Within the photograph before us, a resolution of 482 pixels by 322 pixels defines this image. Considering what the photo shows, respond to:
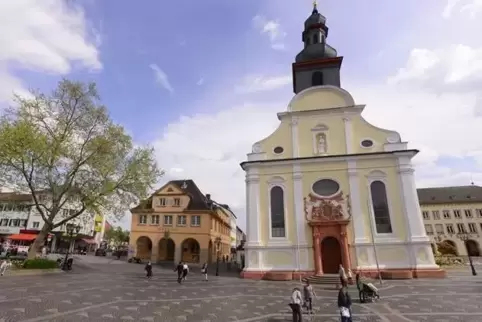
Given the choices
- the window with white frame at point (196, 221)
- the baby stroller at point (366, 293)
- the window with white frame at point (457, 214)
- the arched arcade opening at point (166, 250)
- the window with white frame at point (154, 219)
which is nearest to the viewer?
the baby stroller at point (366, 293)

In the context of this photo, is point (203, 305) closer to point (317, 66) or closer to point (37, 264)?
point (37, 264)

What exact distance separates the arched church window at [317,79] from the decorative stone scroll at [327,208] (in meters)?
11.9

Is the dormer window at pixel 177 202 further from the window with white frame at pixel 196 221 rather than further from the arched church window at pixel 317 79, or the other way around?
the arched church window at pixel 317 79

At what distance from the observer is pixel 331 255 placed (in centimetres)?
2452

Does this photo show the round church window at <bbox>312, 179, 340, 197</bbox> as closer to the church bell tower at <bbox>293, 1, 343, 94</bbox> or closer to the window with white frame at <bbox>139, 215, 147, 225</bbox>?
the church bell tower at <bbox>293, 1, 343, 94</bbox>

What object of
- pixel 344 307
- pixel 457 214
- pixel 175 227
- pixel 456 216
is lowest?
pixel 344 307

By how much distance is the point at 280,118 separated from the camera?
29.3 meters

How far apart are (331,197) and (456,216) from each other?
5269 cm

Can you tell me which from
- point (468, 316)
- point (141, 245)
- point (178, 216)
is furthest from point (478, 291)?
point (141, 245)

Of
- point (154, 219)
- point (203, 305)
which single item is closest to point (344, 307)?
point (203, 305)

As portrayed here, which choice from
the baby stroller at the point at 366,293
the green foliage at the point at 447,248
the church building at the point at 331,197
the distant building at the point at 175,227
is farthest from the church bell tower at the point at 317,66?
the green foliage at the point at 447,248

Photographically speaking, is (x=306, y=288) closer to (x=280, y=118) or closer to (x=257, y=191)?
(x=257, y=191)

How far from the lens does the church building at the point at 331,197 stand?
23.3 meters

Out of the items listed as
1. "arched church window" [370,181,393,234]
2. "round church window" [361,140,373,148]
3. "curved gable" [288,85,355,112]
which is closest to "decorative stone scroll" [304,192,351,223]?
"arched church window" [370,181,393,234]
